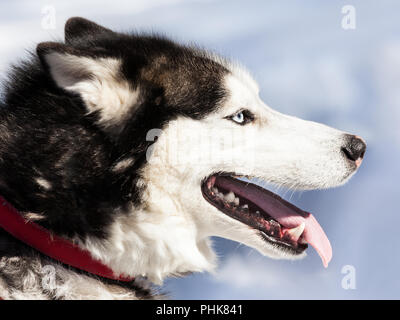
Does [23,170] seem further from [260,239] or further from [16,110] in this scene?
[260,239]

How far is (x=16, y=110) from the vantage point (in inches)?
125

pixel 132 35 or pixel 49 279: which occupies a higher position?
pixel 132 35

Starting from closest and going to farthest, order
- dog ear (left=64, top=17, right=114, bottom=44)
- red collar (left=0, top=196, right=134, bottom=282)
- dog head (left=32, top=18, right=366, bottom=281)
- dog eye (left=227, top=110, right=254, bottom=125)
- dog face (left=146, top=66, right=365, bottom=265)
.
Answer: red collar (left=0, top=196, right=134, bottom=282) < dog head (left=32, top=18, right=366, bottom=281) < dog face (left=146, top=66, right=365, bottom=265) < dog eye (left=227, top=110, right=254, bottom=125) < dog ear (left=64, top=17, right=114, bottom=44)

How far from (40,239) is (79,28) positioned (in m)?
1.72

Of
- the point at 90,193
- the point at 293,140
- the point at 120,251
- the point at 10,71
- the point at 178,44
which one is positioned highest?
the point at 178,44

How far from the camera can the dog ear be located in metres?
4.00

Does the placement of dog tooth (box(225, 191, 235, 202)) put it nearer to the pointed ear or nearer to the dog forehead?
the dog forehead

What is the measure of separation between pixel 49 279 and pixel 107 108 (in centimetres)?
97

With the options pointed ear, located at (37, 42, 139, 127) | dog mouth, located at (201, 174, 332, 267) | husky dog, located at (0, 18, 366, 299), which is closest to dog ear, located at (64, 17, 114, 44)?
husky dog, located at (0, 18, 366, 299)

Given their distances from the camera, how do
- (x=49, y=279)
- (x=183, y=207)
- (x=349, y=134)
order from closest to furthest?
(x=49, y=279)
(x=183, y=207)
(x=349, y=134)

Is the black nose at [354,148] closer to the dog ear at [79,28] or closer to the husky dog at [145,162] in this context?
the husky dog at [145,162]

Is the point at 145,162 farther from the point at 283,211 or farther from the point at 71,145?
the point at 283,211

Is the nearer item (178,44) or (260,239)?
(260,239)

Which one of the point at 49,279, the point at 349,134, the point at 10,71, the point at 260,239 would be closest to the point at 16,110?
the point at 10,71
